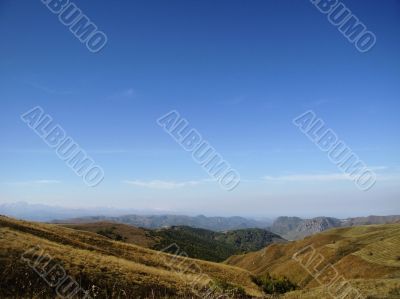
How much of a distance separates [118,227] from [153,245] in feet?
84.5

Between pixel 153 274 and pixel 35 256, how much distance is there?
13.4 m

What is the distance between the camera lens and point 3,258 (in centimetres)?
2697

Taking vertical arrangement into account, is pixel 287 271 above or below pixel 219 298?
above

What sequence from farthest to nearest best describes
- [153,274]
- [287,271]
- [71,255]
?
[287,271], [153,274], [71,255]

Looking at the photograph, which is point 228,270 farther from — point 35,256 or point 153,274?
point 35,256

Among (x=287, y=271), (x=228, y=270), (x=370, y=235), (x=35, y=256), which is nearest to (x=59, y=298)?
(x=35, y=256)

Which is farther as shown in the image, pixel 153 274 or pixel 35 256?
pixel 153 274

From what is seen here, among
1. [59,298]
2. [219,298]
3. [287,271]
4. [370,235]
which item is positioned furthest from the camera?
[370,235]

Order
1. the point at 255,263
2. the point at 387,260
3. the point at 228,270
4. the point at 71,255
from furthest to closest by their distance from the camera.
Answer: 1. the point at 255,263
2. the point at 387,260
3. the point at 228,270
4. the point at 71,255

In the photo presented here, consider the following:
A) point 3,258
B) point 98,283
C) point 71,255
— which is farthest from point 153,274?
point 3,258

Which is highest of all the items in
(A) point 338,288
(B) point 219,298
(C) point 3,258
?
(A) point 338,288

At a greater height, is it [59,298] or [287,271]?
[287,271]

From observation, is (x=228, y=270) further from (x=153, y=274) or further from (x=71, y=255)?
(x=71, y=255)

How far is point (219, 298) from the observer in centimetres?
1129
